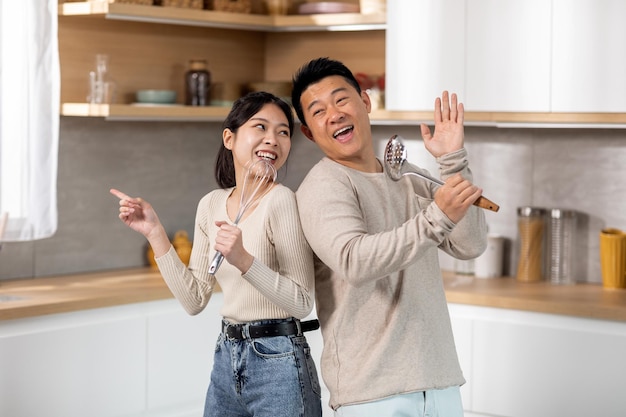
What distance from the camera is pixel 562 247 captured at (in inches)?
146

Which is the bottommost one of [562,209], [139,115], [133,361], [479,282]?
[133,361]

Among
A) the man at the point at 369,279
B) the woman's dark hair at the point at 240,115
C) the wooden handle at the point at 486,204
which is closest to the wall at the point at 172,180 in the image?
the woman's dark hair at the point at 240,115

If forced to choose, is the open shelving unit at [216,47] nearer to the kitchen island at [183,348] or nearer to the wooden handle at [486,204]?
the kitchen island at [183,348]

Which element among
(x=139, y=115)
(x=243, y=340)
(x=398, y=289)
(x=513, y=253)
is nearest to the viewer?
(x=398, y=289)

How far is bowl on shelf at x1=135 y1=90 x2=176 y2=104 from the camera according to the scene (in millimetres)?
3734

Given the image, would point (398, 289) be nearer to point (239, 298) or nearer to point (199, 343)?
point (239, 298)

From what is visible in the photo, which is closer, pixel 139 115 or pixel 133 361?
pixel 133 361

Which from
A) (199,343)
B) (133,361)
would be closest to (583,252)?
(199,343)

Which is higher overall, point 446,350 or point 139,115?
point 139,115

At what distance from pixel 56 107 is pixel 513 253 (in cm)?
173

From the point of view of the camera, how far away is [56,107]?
3.46 meters

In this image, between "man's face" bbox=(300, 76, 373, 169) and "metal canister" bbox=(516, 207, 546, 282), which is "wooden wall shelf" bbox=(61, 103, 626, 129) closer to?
"metal canister" bbox=(516, 207, 546, 282)

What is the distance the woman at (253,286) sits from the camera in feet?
6.45

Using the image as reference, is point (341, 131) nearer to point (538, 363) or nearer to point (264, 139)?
point (264, 139)
